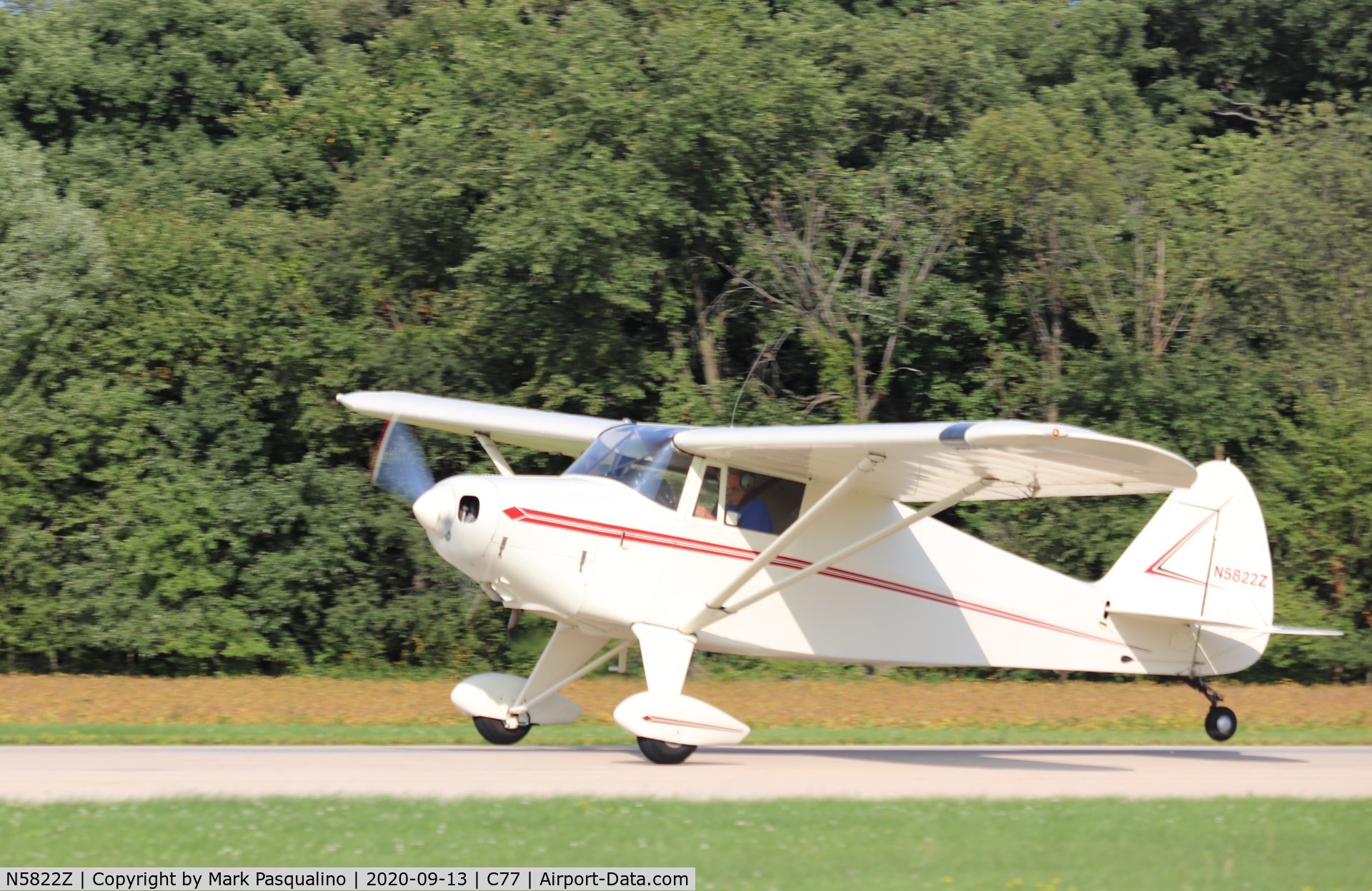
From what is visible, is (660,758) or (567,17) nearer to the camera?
(660,758)

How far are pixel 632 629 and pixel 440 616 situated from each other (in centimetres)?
1217

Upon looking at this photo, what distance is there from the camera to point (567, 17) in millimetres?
27438

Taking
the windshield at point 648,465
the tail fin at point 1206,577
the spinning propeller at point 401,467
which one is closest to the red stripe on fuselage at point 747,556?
the windshield at point 648,465

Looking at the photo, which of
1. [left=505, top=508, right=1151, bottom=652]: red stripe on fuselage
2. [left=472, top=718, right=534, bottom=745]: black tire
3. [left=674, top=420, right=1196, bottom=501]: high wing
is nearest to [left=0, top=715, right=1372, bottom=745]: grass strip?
[left=472, top=718, right=534, bottom=745]: black tire

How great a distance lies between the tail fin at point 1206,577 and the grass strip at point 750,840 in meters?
4.77

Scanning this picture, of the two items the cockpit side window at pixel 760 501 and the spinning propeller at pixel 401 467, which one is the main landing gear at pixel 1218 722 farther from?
the spinning propeller at pixel 401 467

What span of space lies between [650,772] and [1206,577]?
250 inches

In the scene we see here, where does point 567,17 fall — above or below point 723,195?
above

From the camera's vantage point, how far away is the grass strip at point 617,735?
13625 mm

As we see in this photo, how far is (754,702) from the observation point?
18562mm

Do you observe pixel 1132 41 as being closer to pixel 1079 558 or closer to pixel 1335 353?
pixel 1335 353

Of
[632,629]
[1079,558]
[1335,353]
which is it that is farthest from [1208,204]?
[632,629]

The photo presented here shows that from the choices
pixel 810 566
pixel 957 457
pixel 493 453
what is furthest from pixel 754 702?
pixel 957 457

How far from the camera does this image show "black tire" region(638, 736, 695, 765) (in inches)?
452
